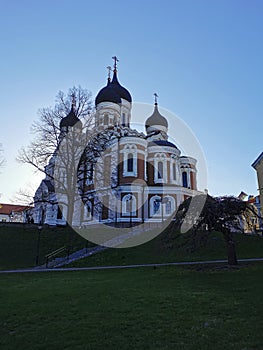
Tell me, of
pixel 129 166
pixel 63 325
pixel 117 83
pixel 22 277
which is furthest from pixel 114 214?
pixel 63 325

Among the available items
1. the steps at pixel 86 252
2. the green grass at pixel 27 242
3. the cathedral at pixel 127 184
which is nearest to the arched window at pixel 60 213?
the cathedral at pixel 127 184

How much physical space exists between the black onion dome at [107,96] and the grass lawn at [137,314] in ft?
115

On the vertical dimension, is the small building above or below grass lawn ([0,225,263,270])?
above

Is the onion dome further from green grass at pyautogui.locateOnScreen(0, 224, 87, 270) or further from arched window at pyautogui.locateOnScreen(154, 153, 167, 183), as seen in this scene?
arched window at pyautogui.locateOnScreen(154, 153, 167, 183)

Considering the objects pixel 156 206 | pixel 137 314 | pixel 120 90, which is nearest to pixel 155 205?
pixel 156 206

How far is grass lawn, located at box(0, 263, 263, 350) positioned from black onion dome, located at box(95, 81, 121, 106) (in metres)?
35.2

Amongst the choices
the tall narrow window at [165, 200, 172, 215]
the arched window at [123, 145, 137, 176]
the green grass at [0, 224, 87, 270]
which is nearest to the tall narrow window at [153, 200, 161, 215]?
the tall narrow window at [165, 200, 172, 215]

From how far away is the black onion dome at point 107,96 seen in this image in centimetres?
4350

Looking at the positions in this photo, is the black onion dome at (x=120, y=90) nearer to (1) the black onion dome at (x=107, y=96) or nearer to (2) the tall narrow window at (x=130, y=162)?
(1) the black onion dome at (x=107, y=96)

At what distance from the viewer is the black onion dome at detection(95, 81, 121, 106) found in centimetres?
4350

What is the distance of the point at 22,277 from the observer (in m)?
14.2

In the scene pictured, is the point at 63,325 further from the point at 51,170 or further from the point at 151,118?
the point at 151,118

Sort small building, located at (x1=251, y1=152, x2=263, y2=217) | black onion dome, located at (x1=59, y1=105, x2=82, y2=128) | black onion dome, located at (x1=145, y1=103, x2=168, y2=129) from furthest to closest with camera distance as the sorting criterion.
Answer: black onion dome, located at (x1=145, y1=103, x2=168, y2=129) < black onion dome, located at (x1=59, y1=105, x2=82, y2=128) < small building, located at (x1=251, y1=152, x2=263, y2=217)

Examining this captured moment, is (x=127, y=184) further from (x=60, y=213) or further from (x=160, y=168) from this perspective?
(x=60, y=213)
